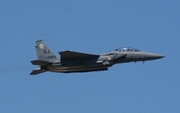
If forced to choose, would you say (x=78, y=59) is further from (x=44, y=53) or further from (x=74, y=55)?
(x=44, y=53)

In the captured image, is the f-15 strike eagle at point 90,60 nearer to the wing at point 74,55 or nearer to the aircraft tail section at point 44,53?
the wing at point 74,55

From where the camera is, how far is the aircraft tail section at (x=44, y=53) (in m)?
54.3

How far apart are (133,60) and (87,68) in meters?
4.77

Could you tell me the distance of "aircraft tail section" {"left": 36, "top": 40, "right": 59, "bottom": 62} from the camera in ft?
178

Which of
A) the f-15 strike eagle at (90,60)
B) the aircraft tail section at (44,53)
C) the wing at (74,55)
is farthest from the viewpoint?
the aircraft tail section at (44,53)

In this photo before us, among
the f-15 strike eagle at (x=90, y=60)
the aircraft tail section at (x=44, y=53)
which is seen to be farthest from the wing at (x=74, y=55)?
the aircraft tail section at (x=44, y=53)

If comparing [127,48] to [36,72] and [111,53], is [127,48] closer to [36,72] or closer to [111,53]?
[111,53]

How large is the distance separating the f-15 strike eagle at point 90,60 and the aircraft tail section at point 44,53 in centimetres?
171

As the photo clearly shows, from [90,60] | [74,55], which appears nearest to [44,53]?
[74,55]

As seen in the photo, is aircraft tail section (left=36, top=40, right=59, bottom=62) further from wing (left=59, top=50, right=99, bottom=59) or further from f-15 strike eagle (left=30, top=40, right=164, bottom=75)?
wing (left=59, top=50, right=99, bottom=59)

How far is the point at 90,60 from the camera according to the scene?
168 feet

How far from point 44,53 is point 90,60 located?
6.11 metres

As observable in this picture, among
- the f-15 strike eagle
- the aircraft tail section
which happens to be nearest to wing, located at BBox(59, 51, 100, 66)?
the f-15 strike eagle

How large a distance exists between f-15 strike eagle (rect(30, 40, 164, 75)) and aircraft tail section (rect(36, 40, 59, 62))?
67.4 inches
